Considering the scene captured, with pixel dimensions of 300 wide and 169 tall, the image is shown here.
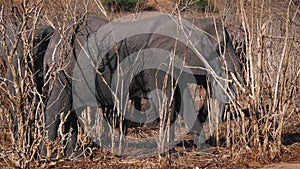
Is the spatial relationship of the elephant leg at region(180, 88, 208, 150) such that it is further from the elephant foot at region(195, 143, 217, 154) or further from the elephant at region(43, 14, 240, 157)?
the elephant foot at region(195, 143, 217, 154)

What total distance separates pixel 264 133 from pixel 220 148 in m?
0.81

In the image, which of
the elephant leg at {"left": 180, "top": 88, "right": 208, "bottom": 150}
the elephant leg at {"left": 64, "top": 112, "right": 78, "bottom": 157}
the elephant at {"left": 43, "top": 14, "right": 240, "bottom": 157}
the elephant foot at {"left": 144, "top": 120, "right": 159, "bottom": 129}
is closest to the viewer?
the elephant at {"left": 43, "top": 14, "right": 240, "bottom": 157}

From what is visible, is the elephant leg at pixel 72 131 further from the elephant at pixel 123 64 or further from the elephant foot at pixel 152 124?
the elephant foot at pixel 152 124

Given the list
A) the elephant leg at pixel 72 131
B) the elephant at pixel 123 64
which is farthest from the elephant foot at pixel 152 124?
the elephant leg at pixel 72 131

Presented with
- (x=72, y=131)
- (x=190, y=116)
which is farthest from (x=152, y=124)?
(x=72, y=131)

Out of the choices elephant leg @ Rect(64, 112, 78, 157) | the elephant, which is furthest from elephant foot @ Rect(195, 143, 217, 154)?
elephant leg @ Rect(64, 112, 78, 157)

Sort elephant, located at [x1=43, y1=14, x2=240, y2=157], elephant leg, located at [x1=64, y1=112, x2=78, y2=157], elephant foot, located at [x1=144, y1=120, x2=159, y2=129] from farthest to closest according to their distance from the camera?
1. elephant foot, located at [x1=144, y1=120, x2=159, y2=129]
2. elephant leg, located at [x1=64, y1=112, x2=78, y2=157]
3. elephant, located at [x1=43, y1=14, x2=240, y2=157]

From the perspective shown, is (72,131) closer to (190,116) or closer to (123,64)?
(123,64)

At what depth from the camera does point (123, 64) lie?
19.2ft

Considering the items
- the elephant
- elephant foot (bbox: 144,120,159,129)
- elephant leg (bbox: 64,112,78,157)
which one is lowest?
elephant foot (bbox: 144,120,159,129)

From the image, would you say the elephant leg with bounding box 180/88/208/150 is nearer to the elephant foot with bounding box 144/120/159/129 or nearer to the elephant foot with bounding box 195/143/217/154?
the elephant foot with bounding box 195/143/217/154

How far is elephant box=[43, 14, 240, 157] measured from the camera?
561 centimetres

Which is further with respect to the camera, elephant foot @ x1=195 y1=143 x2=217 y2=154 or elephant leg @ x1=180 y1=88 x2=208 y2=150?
elephant leg @ x1=180 y1=88 x2=208 y2=150

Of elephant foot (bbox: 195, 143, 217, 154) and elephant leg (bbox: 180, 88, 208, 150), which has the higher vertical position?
elephant leg (bbox: 180, 88, 208, 150)
